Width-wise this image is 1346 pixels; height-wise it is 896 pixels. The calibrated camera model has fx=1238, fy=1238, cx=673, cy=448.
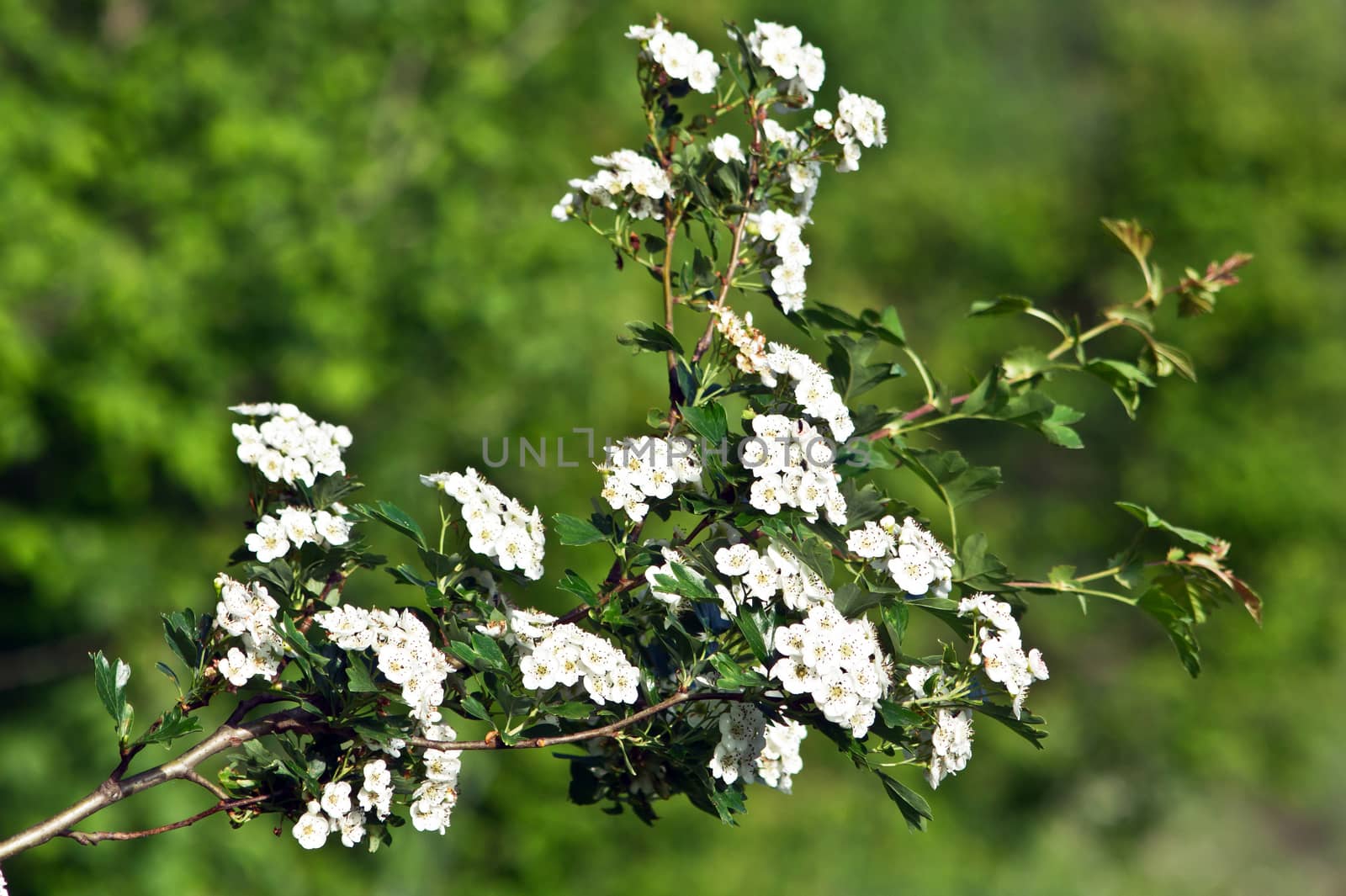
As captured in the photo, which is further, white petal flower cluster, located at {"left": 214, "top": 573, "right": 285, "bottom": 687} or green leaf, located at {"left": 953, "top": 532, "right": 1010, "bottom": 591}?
green leaf, located at {"left": 953, "top": 532, "right": 1010, "bottom": 591}

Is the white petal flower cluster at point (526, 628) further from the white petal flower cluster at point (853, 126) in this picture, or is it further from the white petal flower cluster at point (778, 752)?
the white petal flower cluster at point (853, 126)

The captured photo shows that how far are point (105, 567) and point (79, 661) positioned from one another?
1724 mm

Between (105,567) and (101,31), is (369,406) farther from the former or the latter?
(101,31)

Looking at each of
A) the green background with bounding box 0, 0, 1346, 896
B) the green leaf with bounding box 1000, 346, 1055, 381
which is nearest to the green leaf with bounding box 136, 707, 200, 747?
the green leaf with bounding box 1000, 346, 1055, 381

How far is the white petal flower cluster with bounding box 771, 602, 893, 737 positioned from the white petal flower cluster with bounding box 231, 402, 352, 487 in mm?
708

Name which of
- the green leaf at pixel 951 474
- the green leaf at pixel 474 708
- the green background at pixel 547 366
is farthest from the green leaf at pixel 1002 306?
the green background at pixel 547 366

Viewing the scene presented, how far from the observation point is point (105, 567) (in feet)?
24.4

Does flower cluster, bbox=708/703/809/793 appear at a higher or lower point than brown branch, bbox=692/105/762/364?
lower

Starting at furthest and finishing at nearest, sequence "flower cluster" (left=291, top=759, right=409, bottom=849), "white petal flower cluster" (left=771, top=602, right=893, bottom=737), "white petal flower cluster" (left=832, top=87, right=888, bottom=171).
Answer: "white petal flower cluster" (left=832, top=87, right=888, bottom=171)
"flower cluster" (left=291, top=759, right=409, bottom=849)
"white petal flower cluster" (left=771, top=602, right=893, bottom=737)

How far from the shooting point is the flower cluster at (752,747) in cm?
161

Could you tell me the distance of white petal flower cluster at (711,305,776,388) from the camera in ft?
→ 5.47

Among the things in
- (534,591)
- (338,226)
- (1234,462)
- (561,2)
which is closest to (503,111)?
(561,2)

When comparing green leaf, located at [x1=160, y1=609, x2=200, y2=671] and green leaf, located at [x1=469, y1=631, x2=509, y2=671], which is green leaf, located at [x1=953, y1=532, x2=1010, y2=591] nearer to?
green leaf, located at [x1=469, y1=631, x2=509, y2=671]

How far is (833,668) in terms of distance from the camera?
1467 mm
